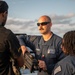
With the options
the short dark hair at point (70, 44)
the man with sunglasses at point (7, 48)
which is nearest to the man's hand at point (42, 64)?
the man with sunglasses at point (7, 48)

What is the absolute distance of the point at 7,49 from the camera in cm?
365

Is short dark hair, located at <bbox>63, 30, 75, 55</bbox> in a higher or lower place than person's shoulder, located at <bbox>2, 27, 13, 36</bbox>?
lower

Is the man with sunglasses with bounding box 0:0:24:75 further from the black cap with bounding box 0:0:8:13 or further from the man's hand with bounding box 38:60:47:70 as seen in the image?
the man's hand with bounding box 38:60:47:70

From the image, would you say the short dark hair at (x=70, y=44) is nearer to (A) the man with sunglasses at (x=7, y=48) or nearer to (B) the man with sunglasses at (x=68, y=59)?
(B) the man with sunglasses at (x=68, y=59)

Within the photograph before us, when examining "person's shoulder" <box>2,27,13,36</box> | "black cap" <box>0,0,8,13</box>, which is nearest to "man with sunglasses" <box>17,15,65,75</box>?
"person's shoulder" <box>2,27,13,36</box>

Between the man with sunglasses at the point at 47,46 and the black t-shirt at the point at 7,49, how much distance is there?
102 cm

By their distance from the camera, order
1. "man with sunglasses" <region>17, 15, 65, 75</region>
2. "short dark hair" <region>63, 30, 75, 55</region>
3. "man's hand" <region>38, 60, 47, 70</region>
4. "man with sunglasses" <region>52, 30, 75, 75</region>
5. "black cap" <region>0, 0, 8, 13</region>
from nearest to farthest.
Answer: "man with sunglasses" <region>52, 30, 75, 75</region>, "short dark hair" <region>63, 30, 75, 55</region>, "black cap" <region>0, 0, 8, 13</region>, "man's hand" <region>38, 60, 47, 70</region>, "man with sunglasses" <region>17, 15, 65, 75</region>

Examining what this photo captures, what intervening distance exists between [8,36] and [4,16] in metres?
0.31

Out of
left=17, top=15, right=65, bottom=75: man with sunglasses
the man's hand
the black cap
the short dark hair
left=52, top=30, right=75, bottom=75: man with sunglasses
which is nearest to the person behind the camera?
left=52, top=30, right=75, bottom=75: man with sunglasses

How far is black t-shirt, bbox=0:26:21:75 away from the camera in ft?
11.8

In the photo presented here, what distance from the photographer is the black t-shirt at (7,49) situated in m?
3.60

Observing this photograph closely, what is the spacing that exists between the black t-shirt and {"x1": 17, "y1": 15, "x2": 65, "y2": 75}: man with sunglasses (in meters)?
1.02

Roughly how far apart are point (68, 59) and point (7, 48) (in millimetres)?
809

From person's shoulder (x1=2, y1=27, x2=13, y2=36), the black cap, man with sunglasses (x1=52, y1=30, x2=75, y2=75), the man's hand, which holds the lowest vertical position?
the man's hand
